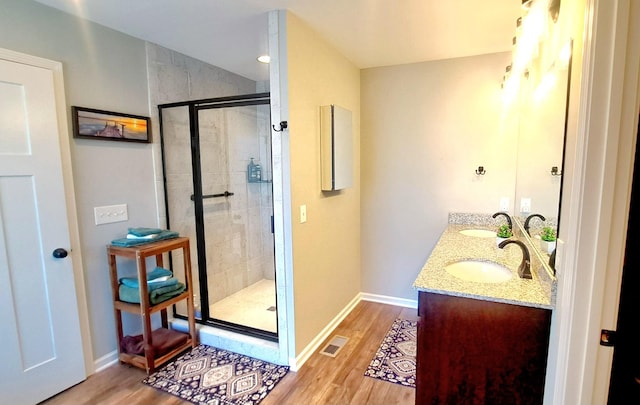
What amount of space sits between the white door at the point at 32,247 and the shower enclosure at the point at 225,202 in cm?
81

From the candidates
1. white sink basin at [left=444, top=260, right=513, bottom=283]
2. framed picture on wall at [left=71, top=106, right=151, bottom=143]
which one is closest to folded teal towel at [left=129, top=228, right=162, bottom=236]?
framed picture on wall at [left=71, top=106, right=151, bottom=143]

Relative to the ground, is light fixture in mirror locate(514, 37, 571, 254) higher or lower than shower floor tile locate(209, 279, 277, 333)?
higher

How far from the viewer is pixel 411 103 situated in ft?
10.2

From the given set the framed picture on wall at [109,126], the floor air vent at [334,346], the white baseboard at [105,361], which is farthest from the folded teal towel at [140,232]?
the floor air vent at [334,346]

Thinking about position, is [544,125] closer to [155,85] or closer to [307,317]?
[307,317]

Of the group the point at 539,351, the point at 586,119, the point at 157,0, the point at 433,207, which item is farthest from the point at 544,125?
the point at 157,0

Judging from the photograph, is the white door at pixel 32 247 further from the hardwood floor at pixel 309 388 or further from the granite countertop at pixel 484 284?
the granite countertop at pixel 484 284

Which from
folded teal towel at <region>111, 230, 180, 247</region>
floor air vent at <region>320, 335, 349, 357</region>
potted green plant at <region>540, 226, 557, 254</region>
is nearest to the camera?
potted green plant at <region>540, 226, 557, 254</region>

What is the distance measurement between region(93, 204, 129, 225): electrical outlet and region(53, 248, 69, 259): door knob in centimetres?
28

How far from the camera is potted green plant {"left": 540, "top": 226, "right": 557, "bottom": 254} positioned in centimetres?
146

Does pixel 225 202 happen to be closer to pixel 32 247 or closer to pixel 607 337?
pixel 32 247

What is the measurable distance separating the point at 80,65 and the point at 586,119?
274 centimetres

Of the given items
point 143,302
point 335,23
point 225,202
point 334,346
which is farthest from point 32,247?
point 335,23

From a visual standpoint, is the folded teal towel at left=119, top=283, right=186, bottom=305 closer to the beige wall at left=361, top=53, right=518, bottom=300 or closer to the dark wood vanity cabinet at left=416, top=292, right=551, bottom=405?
the dark wood vanity cabinet at left=416, top=292, right=551, bottom=405
